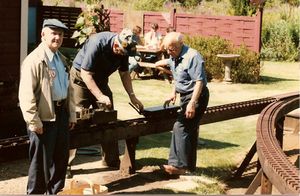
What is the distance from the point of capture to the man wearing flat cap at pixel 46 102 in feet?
14.9

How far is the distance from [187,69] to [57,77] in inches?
75.5

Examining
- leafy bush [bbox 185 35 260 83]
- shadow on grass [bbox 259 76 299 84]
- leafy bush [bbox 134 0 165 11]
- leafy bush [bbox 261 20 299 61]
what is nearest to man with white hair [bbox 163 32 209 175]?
leafy bush [bbox 185 35 260 83]

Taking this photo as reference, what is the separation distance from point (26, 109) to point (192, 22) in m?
15.3

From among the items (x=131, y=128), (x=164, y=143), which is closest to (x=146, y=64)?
(x=164, y=143)

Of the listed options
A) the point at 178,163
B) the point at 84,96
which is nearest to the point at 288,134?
the point at 178,163

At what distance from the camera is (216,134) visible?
9594mm

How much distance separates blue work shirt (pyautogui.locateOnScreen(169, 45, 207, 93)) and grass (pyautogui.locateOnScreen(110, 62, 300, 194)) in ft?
3.93

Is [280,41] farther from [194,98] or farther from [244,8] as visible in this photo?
[194,98]

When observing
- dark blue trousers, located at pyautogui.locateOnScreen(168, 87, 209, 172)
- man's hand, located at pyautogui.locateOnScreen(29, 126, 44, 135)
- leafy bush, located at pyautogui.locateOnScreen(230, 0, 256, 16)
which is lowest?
dark blue trousers, located at pyautogui.locateOnScreen(168, 87, 209, 172)

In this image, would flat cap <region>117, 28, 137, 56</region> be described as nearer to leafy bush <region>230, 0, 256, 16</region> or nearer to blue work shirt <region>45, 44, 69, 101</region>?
blue work shirt <region>45, 44, 69, 101</region>

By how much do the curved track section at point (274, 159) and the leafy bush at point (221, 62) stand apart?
941 cm

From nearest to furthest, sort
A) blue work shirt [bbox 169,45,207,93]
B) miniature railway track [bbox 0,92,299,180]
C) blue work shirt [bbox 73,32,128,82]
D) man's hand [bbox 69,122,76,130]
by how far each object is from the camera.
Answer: man's hand [bbox 69,122,76,130]
miniature railway track [bbox 0,92,299,180]
blue work shirt [bbox 73,32,128,82]
blue work shirt [bbox 169,45,207,93]

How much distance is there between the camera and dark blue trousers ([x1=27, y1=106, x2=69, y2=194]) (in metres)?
4.76

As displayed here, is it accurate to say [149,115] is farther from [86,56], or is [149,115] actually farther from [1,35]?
[1,35]
